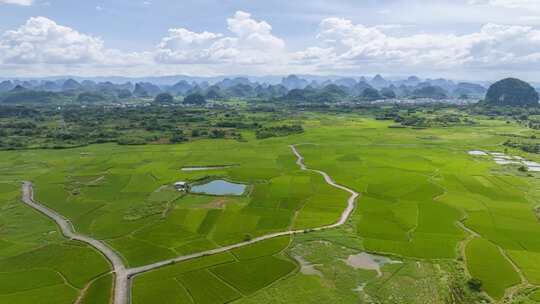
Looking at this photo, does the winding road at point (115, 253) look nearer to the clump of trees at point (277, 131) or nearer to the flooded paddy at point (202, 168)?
the flooded paddy at point (202, 168)

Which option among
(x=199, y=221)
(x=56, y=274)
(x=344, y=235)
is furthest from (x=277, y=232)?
(x=56, y=274)

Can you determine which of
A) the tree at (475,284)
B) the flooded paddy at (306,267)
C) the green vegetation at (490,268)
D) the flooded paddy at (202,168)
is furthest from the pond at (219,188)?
the tree at (475,284)

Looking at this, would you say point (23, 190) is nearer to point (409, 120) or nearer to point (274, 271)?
point (274, 271)

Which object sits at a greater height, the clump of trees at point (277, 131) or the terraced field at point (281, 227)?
the clump of trees at point (277, 131)

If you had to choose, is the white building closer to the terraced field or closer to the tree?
the terraced field

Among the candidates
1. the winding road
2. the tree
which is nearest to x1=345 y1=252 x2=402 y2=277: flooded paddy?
the tree

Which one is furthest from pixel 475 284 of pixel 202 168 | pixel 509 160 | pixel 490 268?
pixel 509 160
